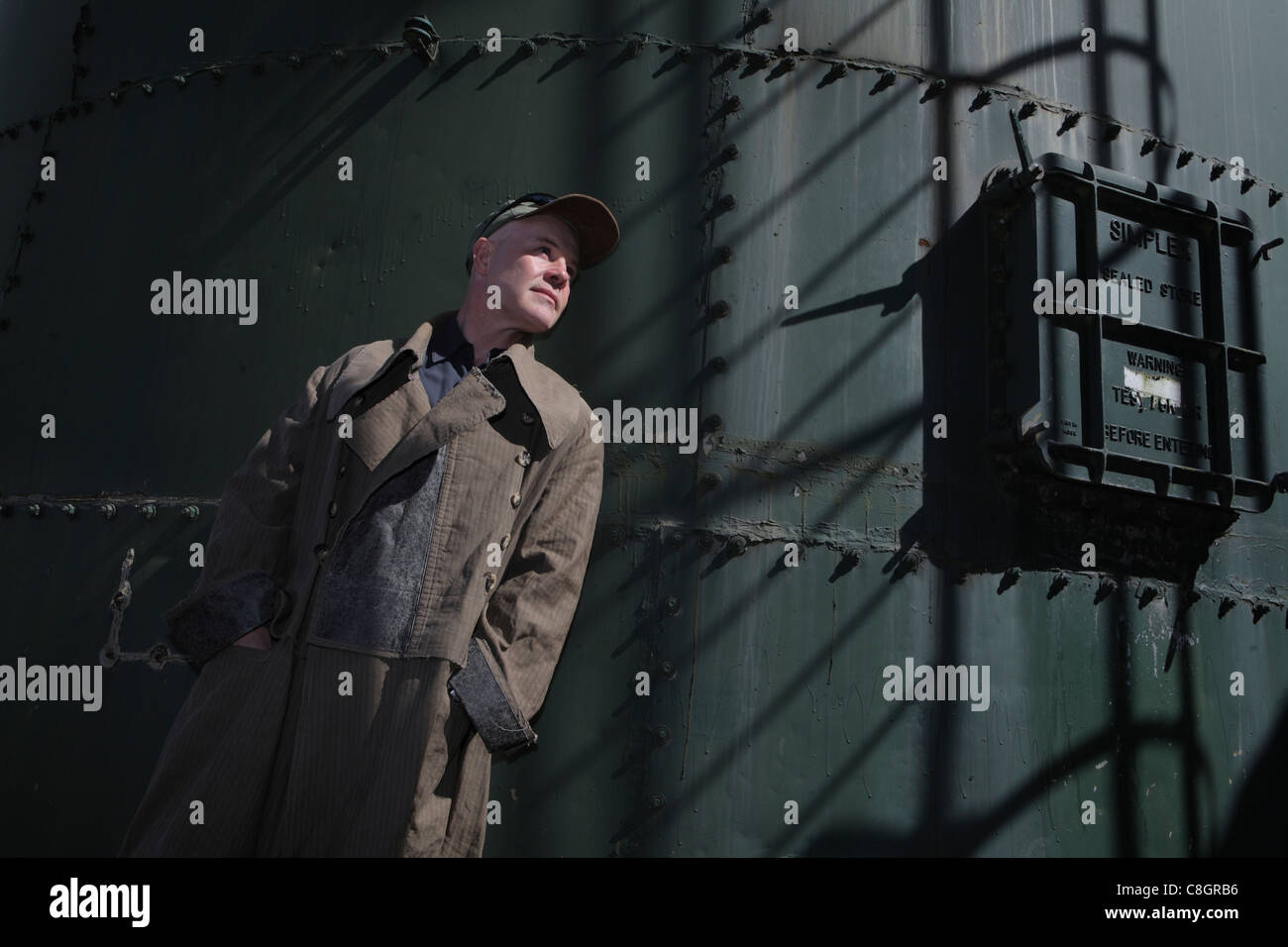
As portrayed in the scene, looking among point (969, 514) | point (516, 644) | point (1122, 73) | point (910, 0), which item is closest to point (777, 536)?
point (969, 514)

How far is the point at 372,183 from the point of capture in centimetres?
355

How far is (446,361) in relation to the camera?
9.79ft

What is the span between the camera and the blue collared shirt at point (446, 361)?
2928 millimetres

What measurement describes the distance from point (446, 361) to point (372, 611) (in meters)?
0.77

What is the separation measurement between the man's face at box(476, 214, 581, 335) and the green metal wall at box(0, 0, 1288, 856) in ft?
1.13

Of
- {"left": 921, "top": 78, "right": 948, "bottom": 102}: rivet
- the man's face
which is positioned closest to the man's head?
the man's face

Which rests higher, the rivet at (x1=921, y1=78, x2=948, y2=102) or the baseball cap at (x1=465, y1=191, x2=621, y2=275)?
the rivet at (x1=921, y1=78, x2=948, y2=102)

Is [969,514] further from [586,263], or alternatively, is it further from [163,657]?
[163,657]

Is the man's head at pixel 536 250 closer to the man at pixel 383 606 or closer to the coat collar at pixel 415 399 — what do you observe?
the man at pixel 383 606

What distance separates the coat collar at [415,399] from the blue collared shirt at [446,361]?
0.04 m

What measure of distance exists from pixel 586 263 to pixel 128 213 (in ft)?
5.58

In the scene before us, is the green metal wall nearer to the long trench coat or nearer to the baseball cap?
the baseball cap

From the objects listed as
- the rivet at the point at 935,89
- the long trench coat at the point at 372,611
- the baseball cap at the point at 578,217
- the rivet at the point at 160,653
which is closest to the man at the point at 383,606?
the long trench coat at the point at 372,611

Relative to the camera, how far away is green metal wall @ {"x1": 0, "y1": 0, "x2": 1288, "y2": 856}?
10.6 ft
